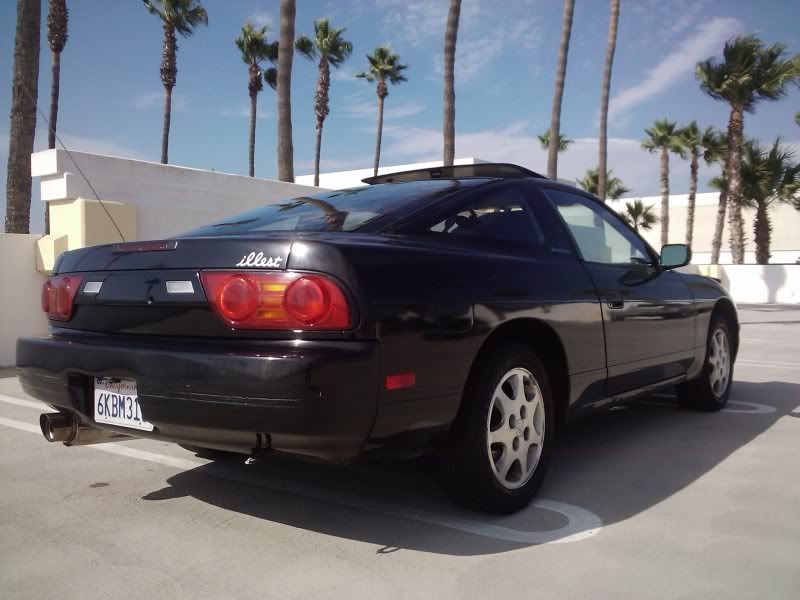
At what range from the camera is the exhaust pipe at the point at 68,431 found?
10.3 ft

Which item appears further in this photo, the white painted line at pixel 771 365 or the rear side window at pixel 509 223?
the white painted line at pixel 771 365

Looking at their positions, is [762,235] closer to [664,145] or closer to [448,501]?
[664,145]

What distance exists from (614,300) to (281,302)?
2.06 metres

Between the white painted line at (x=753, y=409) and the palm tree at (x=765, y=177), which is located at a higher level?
the palm tree at (x=765, y=177)

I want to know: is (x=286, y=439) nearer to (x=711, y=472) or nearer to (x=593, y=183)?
(x=711, y=472)

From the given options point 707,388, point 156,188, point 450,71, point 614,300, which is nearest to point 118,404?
point 614,300

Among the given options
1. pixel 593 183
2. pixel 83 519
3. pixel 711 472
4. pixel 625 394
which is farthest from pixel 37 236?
pixel 593 183

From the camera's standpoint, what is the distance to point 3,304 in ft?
25.7

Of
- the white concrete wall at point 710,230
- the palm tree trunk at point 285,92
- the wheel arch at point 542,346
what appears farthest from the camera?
the white concrete wall at point 710,230

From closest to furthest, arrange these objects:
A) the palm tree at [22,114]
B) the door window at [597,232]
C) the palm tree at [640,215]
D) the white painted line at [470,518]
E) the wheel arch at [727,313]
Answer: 1. the white painted line at [470,518]
2. the door window at [597,232]
3. the wheel arch at [727,313]
4. the palm tree at [22,114]
5. the palm tree at [640,215]

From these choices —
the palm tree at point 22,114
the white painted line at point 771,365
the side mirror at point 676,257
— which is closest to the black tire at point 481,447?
the side mirror at point 676,257

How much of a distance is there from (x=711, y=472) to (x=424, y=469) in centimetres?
148

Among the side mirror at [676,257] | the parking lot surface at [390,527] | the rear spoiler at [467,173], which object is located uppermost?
the rear spoiler at [467,173]

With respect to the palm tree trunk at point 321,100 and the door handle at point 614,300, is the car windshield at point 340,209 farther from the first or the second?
the palm tree trunk at point 321,100
